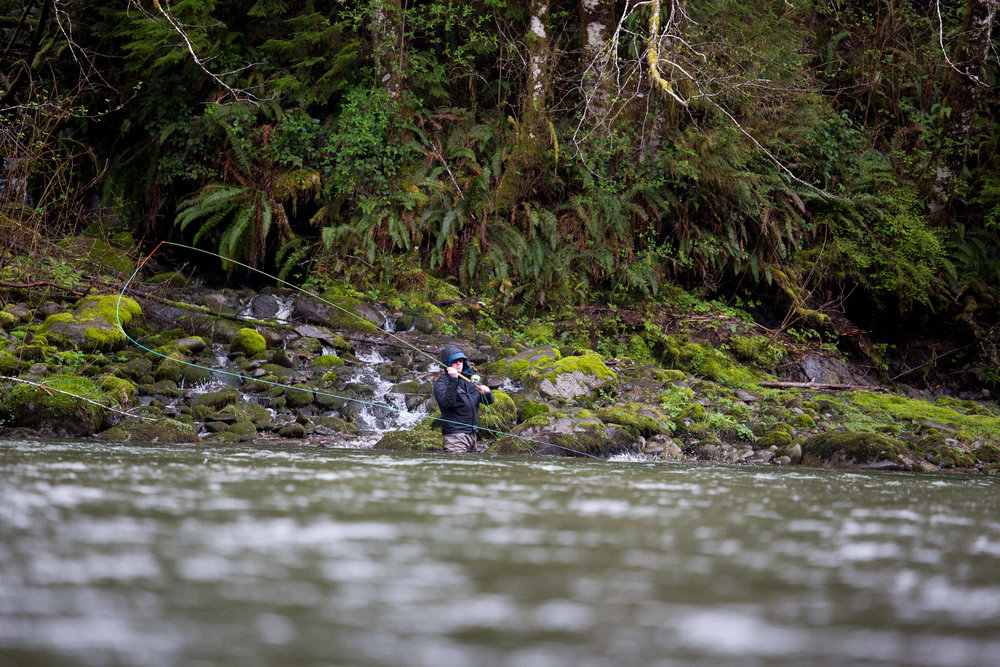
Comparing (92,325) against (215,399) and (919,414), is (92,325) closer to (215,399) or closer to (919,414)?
(215,399)

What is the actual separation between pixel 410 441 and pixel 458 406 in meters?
0.62

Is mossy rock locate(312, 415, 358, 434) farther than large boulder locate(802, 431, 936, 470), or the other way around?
mossy rock locate(312, 415, 358, 434)

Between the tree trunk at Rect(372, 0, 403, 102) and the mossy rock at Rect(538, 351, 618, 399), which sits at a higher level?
the tree trunk at Rect(372, 0, 403, 102)

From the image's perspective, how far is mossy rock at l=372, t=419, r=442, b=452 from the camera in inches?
300

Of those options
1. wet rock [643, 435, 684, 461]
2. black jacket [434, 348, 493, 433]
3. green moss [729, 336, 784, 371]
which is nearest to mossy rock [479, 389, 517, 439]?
black jacket [434, 348, 493, 433]

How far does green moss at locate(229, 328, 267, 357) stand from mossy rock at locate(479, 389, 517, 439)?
10.3ft

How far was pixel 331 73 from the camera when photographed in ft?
42.0

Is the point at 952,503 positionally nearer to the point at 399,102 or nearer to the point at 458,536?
the point at 458,536

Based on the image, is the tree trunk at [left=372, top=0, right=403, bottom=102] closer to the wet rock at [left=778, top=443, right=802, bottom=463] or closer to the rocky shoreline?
the rocky shoreline

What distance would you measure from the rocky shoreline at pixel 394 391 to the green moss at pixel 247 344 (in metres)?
0.02

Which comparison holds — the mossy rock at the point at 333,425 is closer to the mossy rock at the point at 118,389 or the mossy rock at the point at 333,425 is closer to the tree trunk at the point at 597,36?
the mossy rock at the point at 118,389

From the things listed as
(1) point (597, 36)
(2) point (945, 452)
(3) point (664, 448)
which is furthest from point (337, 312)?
(2) point (945, 452)

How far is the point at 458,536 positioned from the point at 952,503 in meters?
3.21

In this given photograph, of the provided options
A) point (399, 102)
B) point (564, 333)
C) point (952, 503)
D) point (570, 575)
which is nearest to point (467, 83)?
point (399, 102)
